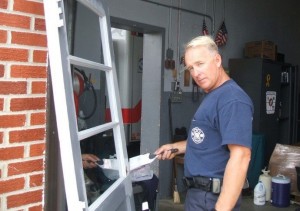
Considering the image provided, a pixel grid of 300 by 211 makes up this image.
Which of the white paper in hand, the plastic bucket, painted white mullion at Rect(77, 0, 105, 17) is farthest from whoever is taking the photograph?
the plastic bucket

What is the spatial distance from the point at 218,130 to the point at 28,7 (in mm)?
1250

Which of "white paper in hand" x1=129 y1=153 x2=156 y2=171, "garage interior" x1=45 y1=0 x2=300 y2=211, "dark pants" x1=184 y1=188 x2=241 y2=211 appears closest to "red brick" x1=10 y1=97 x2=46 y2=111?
"white paper in hand" x1=129 y1=153 x2=156 y2=171

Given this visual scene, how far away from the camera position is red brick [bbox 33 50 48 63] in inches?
76.4

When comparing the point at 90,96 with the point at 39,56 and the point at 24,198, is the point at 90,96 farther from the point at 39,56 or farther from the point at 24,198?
the point at 24,198

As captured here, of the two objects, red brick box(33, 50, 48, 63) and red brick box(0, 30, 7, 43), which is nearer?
red brick box(0, 30, 7, 43)

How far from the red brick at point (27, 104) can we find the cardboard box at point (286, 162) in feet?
13.9

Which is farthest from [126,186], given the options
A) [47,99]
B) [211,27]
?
[211,27]

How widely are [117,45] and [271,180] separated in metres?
2.98

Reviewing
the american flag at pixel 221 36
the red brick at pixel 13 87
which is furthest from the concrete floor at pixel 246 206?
the red brick at pixel 13 87

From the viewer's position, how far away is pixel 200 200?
2.42 metres

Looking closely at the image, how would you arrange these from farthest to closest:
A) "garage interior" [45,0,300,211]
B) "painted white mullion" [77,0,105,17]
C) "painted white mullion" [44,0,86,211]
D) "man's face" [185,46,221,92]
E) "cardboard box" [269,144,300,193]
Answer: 1. "cardboard box" [269,144,300,193]
2. "garage interior" [45,0,300,211]
3. "man's face" [185,46,221,92]
4. "painted white mullion" [77,0,105,17]
5. "painted white mullion" [44,0,86,211]

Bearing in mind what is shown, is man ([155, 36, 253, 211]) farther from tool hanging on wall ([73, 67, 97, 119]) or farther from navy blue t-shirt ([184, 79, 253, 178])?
tool hanging on wall ([73, 67, 97, 119])

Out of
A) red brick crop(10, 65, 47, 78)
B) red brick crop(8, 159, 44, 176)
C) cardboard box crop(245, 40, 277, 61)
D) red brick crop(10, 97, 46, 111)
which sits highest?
cardboard box crop(245, 40, 277, 61)

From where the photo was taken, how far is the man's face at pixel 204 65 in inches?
90.3
